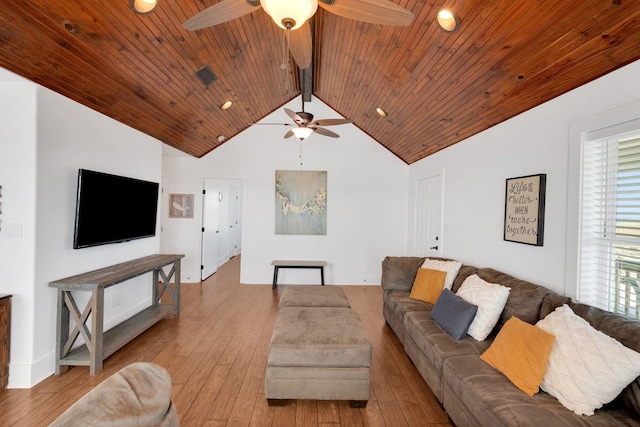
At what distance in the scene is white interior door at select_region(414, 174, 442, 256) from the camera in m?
4.52

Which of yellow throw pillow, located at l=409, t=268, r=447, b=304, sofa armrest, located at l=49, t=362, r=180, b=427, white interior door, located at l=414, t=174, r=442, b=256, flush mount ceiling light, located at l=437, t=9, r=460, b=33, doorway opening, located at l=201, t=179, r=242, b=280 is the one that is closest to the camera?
sofa armrest, located at l=49, t=362, r=180, b=427

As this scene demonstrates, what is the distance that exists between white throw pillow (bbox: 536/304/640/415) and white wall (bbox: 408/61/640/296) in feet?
2.35

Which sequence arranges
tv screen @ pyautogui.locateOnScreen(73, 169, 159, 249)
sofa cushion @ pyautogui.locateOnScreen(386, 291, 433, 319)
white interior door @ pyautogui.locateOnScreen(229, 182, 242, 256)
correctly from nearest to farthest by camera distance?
tv screen @ pyautogui.locateOnScreen(73, 169, 159, 249)
sofa cushion @ pyautogui.locateOnScreen(386, 291, 433, 319)
white interior door @ pyautogui.locateOnScreen(229, 182, 242, 256)

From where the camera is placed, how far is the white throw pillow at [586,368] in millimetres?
1412

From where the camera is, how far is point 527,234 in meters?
2.63

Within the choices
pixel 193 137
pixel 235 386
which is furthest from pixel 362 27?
pixel 235 386

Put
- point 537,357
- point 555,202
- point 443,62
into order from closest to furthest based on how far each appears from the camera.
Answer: point 537,357 → point 555,202 → point 443,62

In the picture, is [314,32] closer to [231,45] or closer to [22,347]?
[231,45]

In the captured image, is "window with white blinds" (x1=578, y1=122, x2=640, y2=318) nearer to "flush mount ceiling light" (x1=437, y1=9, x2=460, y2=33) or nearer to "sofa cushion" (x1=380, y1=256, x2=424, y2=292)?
"flush mount ceiling light" (x1=437, y1=9, x2=460, y2=33)

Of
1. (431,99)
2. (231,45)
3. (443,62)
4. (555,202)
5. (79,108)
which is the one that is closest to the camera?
(555,202)

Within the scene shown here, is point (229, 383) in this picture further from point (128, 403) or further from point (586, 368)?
point (586, 368)

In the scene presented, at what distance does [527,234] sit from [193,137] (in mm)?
4654

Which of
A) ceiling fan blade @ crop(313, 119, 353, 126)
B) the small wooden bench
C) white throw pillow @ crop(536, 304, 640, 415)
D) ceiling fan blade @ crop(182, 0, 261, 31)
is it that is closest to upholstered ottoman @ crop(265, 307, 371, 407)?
white throw pillow @ crop(536, 304, 640, 415)

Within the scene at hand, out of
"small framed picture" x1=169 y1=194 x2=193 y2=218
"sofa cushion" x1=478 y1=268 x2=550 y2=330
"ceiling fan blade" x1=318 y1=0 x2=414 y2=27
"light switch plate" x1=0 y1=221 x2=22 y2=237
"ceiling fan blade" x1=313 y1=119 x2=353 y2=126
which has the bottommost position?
"sofa cushion" x1=478 y1=268 x2=550 y2=330
